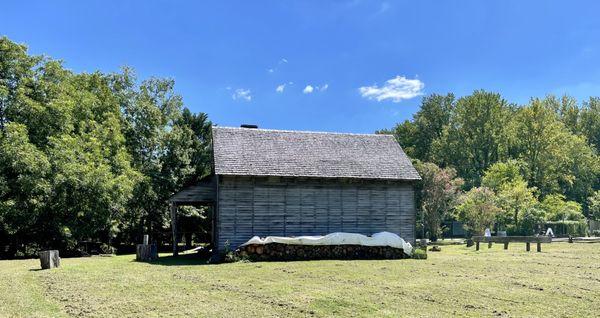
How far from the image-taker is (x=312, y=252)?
2173cm

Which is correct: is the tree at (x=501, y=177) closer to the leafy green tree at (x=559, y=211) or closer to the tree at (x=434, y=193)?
the leafy green tree at (x=559, y=211)

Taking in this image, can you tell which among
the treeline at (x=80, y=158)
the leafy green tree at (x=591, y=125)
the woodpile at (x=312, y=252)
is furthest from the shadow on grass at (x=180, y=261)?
the leafy green tree at (x=591, y=125)

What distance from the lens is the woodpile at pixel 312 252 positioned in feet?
69.8

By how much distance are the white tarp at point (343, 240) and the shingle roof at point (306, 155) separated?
309 cm

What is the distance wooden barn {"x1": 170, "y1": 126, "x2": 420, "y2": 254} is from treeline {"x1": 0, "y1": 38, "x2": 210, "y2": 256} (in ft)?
21.9

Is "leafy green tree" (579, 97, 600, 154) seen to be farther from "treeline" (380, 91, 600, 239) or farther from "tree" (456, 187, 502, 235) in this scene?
"tree" (456, 187, 502, 235)

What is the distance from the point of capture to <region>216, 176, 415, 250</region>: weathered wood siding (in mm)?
22578

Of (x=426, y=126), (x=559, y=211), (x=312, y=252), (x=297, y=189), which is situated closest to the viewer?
(x=312, y=252)

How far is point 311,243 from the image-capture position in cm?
2166

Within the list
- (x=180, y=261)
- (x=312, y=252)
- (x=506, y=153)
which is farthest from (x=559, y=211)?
(x=180, y=261)

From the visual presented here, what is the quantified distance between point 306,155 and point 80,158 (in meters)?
13.6

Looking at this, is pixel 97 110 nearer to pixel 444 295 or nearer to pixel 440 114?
pixel 444 295

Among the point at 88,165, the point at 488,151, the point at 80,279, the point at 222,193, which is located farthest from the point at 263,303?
the point at 488,151

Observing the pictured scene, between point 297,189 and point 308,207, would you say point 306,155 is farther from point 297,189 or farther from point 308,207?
point 308,207
